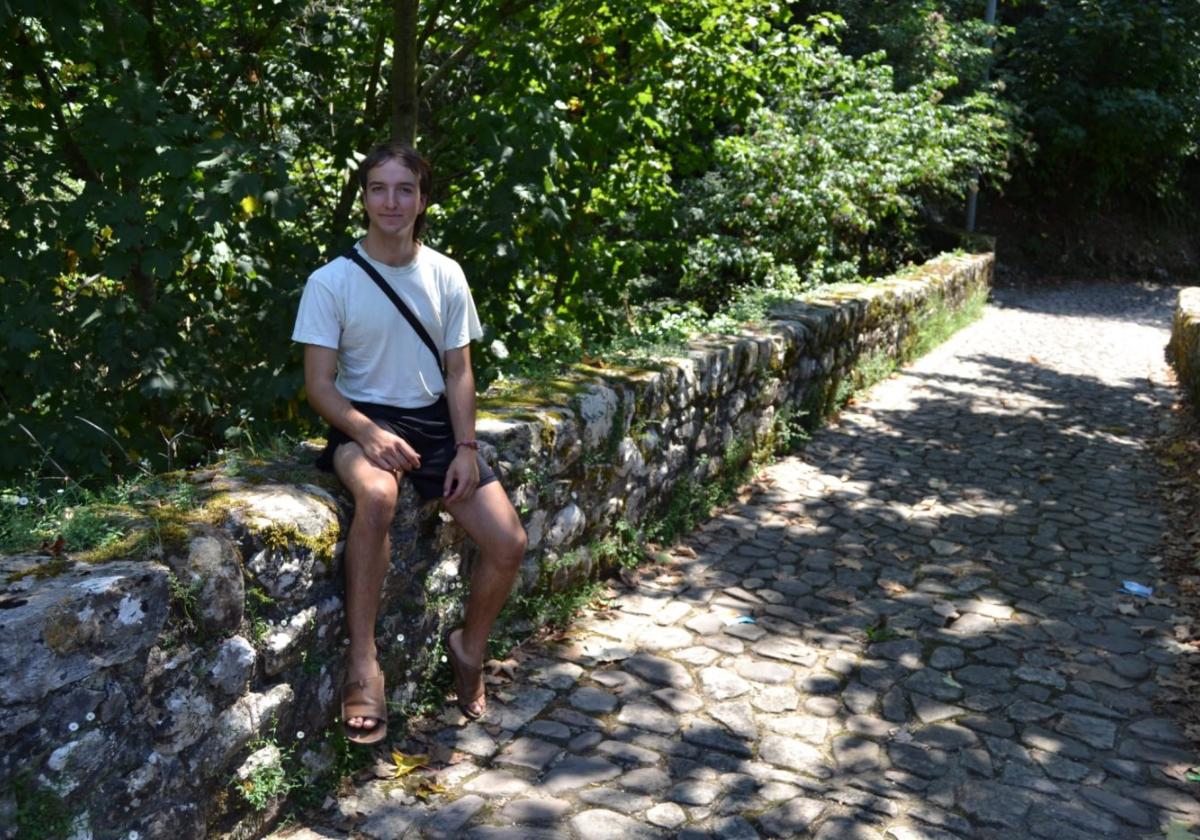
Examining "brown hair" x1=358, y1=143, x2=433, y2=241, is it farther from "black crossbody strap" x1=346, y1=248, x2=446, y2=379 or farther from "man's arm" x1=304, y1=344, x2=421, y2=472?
"man's arm" x1=304, y1=344, x2=421, y2=472

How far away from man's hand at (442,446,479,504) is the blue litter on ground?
150 inches

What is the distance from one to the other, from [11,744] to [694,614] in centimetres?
327

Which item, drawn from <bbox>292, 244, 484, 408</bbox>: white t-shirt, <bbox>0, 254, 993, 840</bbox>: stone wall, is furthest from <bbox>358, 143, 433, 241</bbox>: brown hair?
<bbox>0, 254, 993, 840</bbox>: stone wall

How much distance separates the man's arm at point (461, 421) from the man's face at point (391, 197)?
1.55 feet

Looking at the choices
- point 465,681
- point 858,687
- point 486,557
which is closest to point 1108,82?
point 858,687

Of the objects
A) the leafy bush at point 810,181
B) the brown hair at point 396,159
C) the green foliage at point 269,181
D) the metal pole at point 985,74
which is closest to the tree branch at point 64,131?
the green foliage at point 269,181

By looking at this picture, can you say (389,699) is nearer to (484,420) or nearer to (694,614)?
(484,420)

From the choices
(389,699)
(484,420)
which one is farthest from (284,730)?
(484,420)

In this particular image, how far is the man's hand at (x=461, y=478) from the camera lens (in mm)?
3623

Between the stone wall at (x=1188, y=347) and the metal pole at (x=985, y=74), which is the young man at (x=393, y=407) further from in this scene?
the metal pole at (x=985, y=74)

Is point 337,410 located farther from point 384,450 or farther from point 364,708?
point 364,708

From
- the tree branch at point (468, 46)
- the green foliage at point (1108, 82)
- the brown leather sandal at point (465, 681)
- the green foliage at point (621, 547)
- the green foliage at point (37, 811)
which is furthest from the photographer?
the green foliage at point (1108, 82)

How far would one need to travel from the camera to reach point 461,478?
143 inches

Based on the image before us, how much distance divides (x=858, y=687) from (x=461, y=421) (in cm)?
202
